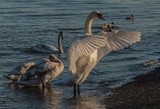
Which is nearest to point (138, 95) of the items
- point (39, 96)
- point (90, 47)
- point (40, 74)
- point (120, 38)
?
point (120, 38)

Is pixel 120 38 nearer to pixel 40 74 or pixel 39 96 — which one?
pixel 39 96

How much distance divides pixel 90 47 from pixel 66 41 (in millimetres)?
14031

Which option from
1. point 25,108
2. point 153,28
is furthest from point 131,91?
point 153,28

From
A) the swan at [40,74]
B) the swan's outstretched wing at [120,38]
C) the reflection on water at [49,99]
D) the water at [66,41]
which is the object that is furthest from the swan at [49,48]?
the swan's outstretched wing at [120,38]

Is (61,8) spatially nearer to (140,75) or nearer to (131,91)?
(140,75)

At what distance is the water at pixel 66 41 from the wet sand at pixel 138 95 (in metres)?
0.41

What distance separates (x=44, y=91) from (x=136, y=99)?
363cm

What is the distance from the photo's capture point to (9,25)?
100 feet

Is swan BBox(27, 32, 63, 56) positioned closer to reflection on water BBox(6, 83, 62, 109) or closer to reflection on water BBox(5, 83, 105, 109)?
reflection on water BBox(6, 83, 62, 109)

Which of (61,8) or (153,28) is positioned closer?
(153,28)

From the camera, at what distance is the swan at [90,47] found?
1256 centimetres

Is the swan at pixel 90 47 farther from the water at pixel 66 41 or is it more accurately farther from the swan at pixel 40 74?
the swan at pixel 40 74

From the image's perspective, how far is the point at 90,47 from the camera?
41.1 feet

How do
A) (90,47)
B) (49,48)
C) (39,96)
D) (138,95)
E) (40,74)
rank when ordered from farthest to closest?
(49,48) < (40,74) < (39,96) < (138,95) < (90,47)
